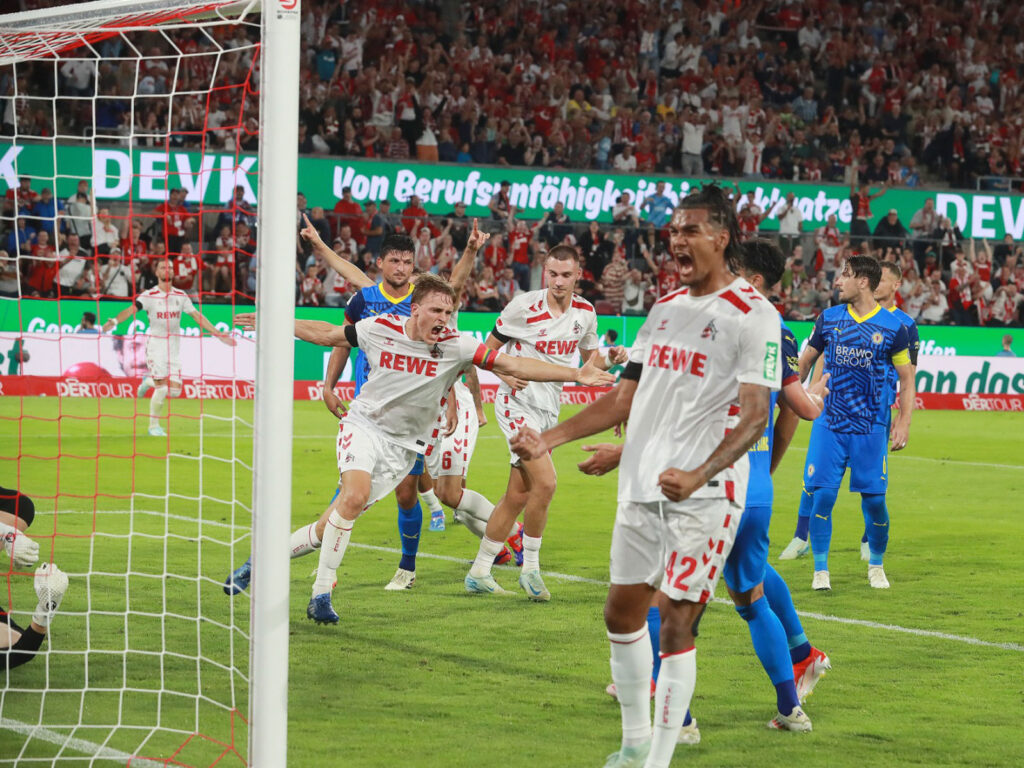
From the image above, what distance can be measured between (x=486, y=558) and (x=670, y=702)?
4.23m

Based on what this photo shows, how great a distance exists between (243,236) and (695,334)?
17.0 meters

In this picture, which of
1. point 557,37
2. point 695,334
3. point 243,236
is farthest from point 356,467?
point 557,37

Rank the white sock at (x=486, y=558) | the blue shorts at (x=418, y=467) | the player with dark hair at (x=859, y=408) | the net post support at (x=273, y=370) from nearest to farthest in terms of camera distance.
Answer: the net post support at (x=273, y=370) < the blue shorts at (x=418, y=467) < the white sock at (x=486, y=558) < the player with dark hair at (x=859, y=408)

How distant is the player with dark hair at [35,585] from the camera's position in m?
6.33

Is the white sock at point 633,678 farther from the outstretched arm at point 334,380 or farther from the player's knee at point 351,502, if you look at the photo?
the outstretched arm at point 334,380

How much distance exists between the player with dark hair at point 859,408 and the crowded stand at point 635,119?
13.2 metres

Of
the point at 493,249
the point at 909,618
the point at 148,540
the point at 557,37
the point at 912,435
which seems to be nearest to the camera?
the point at 909,618

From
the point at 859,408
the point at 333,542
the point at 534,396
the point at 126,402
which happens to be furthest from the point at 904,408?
the point at 126,402

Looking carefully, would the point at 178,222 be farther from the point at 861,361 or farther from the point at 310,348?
the point at 861,361

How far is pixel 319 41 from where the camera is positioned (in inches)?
1080

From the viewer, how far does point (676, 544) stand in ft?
16.1

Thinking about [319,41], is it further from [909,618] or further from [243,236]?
[909,618]

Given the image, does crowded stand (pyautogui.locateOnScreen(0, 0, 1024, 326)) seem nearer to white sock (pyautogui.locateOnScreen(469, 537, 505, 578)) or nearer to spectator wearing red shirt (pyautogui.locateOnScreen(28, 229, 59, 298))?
spectator wearing red shirt (pyautogui.locateOnScreen(28, 229, 59, 298))

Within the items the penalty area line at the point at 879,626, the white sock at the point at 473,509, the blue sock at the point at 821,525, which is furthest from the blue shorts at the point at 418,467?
the blue sock at the point at 821,525
